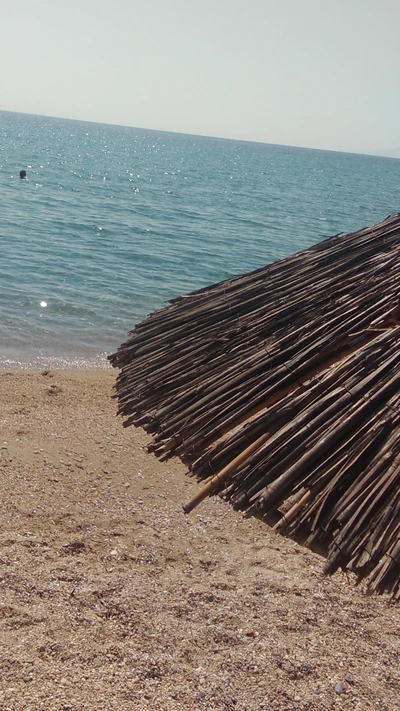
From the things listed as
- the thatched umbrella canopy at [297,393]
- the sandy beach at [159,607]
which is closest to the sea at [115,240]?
the sandy beach at [159,607]

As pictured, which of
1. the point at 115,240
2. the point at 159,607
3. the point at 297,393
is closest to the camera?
the point at 297,393

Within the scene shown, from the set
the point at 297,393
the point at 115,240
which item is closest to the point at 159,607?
the point at 297,393

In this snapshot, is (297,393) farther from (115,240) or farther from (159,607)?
(115,240)

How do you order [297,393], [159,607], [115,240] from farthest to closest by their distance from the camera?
[115,240], [159,607], [297,393]

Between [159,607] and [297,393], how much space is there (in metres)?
3.35

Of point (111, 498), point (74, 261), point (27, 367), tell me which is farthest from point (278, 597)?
point (74, 261)

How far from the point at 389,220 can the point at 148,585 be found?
4477 mm

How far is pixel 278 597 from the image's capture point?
6.92 m

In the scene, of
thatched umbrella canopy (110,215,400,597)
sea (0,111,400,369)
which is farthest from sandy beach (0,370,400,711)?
sea (0,111,400,369)

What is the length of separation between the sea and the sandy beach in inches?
245

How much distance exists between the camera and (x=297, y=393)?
4.32 meters

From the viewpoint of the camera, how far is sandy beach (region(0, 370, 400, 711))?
5.54 metres

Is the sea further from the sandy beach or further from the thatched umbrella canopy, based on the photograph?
the thatched umbrella canopy

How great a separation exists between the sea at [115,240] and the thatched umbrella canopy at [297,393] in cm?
914
